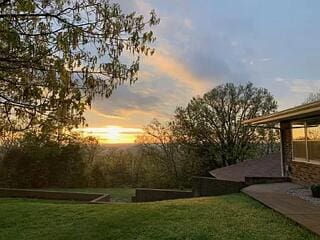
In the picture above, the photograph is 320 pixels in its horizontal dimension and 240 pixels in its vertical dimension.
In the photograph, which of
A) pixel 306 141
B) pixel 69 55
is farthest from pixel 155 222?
pixel 306 141

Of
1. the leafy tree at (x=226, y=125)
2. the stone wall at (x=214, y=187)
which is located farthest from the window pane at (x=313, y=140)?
the leafy tree at (x=226, y=125)

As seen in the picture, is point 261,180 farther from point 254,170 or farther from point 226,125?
point 226,125

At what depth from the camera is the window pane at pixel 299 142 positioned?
43.6ft

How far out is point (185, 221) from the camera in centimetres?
757

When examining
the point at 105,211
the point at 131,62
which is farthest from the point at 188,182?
the point at 131,62

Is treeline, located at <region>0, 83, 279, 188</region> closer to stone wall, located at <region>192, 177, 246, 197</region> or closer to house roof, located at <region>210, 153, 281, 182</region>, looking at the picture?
house roof, located at <region>210, 153, 281, 182</region>

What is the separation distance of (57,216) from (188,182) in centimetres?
1520

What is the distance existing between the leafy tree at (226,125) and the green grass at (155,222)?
13593mm

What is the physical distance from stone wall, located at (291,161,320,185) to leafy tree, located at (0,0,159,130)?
8.80 m

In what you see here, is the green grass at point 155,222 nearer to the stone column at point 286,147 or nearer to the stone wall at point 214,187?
the stone wall at point 214,187

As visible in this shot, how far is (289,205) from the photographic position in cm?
867

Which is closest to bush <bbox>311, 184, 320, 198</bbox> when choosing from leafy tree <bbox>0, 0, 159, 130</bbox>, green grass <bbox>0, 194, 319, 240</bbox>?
green grass <bbox>0, 194, 319, 240</bbox>

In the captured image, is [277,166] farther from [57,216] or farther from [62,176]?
[62,176]

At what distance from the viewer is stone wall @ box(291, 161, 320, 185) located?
11997 millimetres
